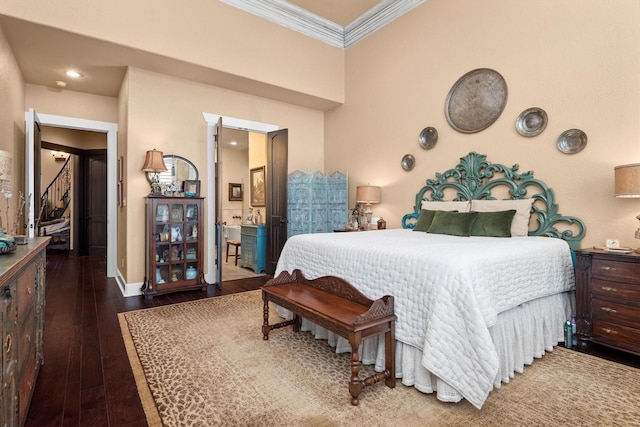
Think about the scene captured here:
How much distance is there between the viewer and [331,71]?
5836mm

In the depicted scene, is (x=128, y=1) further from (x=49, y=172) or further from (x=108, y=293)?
(x=49, y=172)

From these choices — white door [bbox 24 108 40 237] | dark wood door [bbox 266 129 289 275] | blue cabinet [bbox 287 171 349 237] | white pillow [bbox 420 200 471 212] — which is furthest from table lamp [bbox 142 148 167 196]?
white pillow [bbox 420 200 471 212]

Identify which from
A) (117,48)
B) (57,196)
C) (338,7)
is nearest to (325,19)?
(338,7)

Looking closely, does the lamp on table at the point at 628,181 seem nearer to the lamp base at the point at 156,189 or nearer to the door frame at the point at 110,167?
the lamp base at the point at 156,189

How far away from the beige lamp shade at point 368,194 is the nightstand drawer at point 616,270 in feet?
9.47

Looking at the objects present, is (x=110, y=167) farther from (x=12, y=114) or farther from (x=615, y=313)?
(x=615, y=313)

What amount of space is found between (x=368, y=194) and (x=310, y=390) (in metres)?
3.40

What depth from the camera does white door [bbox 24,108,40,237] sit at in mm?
4125

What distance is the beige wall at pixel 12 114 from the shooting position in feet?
11.4

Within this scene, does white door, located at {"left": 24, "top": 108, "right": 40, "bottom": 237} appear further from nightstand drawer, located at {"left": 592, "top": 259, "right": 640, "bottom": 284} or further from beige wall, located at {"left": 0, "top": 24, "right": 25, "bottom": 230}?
nightstand drawer, located at {"left": 592, "top": 259, "right": 640, "bottom": 284}

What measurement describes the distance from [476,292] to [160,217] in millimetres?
3904

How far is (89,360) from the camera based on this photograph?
8.41ft

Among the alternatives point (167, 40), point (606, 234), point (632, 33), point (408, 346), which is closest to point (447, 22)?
point (632, 33)

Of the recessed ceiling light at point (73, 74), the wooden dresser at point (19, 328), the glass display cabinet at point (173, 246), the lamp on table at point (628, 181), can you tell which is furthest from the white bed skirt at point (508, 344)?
the recessed ceiling light at point (73, 74)
